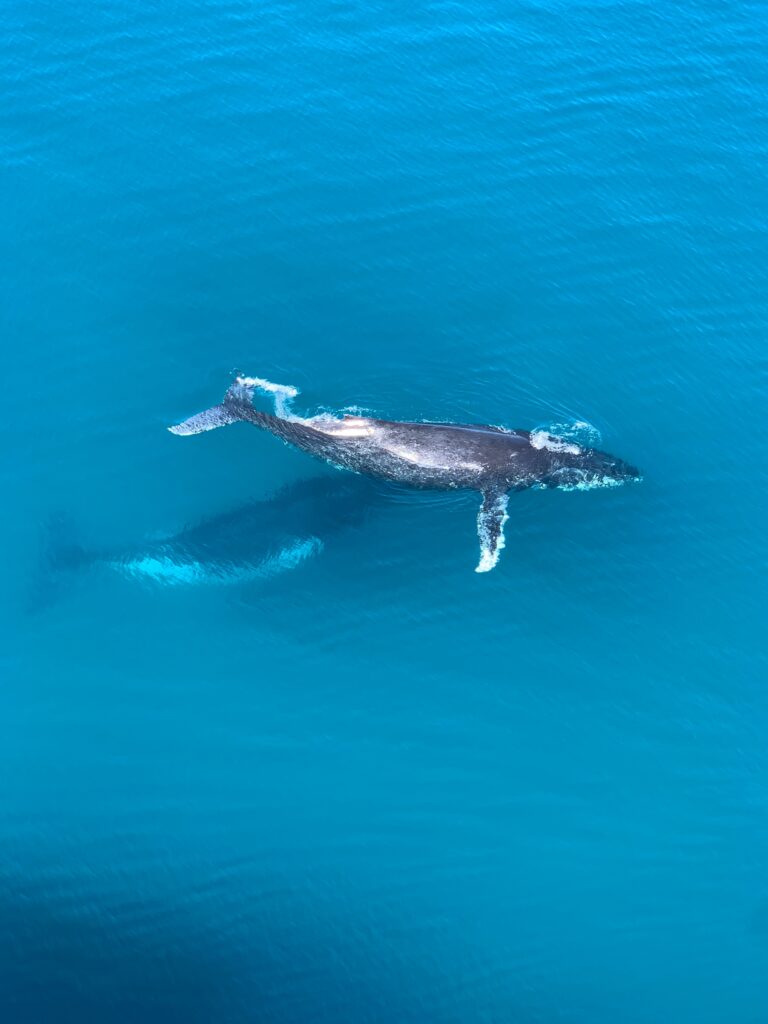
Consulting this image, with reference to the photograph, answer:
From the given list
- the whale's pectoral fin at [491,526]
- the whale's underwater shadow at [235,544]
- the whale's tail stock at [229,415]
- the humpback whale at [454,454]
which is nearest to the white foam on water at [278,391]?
the whale's tail stock at [229,415]

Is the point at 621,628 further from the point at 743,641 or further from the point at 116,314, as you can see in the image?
the point at 116,314

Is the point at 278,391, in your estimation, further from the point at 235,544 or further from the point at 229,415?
the point at 235,544

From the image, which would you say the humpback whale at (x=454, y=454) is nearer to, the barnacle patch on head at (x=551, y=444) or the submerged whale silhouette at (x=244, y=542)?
the barnacle patch on head at (x=551, y=444)

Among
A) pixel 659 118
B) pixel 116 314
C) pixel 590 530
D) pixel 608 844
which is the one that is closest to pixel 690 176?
pixel 659 118

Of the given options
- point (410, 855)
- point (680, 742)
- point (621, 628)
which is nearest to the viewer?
point (410, 855)

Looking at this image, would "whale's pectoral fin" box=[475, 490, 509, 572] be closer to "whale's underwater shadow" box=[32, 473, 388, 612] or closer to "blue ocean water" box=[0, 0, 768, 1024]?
"blue ocean water" box=[0, 0, 768, 1024]

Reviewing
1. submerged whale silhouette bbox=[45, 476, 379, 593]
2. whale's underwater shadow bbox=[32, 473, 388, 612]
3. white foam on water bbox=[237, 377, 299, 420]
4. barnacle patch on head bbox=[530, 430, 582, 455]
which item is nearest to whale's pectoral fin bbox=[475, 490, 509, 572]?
barnacle patch on head bbox=[530, 430, 582, 455]
